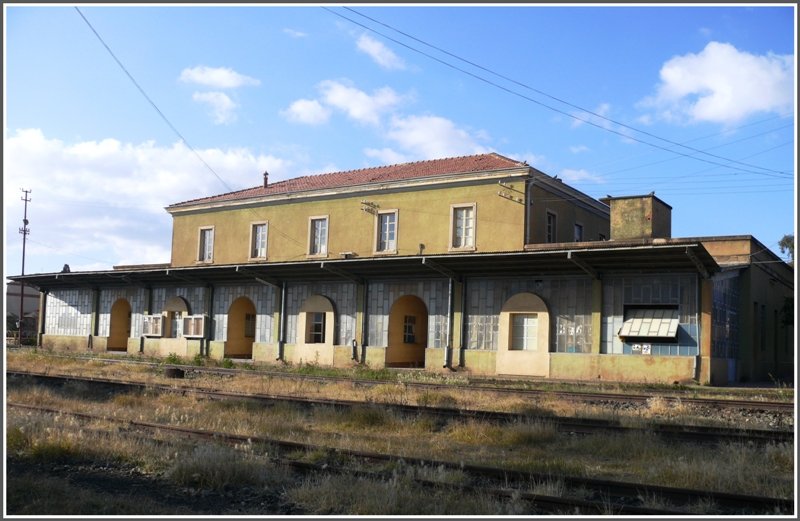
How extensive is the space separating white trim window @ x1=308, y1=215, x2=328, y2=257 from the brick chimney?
1185cm

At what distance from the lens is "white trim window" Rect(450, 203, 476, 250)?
90.7 feet

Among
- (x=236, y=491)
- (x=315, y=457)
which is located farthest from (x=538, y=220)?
(x=236, y=491)

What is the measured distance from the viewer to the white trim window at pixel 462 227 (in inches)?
1088

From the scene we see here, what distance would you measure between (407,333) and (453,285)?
158 inches

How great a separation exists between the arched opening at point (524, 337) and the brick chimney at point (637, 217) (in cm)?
469

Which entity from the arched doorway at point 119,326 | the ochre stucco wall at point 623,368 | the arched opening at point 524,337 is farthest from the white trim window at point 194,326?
the ochre stucco wall at point 623,368

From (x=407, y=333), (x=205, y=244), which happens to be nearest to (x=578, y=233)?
(x=407, y=333)

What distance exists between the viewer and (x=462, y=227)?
2792 cm

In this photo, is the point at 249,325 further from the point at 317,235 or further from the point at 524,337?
the point at 524,337

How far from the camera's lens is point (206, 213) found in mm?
36000

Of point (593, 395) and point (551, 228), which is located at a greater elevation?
point (551, 228)

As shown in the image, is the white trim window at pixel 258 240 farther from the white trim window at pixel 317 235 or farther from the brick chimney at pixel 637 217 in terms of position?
the brick chimney at pixel 637 217

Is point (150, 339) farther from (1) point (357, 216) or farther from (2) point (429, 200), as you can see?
(2) point (429, 200)

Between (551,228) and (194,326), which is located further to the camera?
(194,326)
